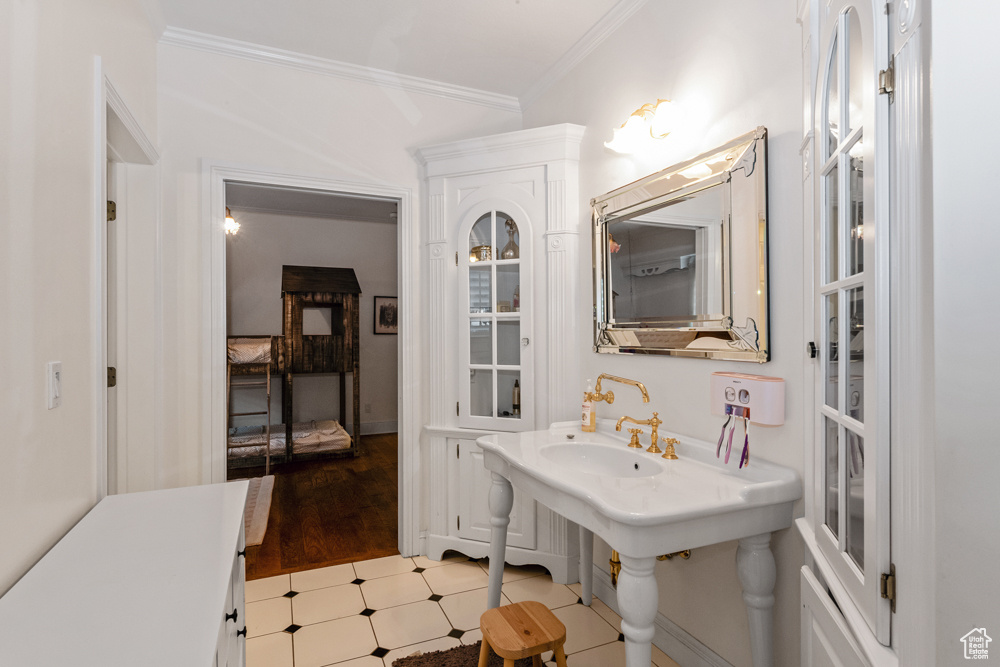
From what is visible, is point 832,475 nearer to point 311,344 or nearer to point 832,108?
point 832,108

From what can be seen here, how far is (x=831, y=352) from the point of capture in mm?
1071

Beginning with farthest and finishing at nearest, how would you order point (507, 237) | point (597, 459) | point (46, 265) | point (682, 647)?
point (507, 237), point (597, 459), point (682, 647), point (46, 265)

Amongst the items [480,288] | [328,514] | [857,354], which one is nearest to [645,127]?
[480,288]

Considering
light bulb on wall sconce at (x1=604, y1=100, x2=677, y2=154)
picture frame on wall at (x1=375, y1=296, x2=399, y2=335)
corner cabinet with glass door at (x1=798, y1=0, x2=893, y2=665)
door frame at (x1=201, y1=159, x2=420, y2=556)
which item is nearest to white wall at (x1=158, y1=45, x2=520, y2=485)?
door frame at (x1=201, y1=159, x2=420, y2=556)

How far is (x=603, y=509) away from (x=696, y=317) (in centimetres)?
82

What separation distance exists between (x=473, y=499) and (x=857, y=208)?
7.30 ft

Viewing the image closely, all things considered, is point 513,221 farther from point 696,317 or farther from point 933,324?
point 933,324

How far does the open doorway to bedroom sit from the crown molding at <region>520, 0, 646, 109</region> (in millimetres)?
1849

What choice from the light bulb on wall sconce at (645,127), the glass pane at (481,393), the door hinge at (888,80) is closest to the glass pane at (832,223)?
the door hinge at (888,80)

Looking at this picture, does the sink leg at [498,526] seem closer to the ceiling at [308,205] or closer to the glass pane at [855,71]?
the glass pane at [855,71]

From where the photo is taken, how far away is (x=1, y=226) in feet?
3.30

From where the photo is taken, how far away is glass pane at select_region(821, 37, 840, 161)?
1034 mm

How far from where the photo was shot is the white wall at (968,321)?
67 centimetres

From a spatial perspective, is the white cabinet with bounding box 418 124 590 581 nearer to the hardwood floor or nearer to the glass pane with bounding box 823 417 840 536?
the hardwood floor
